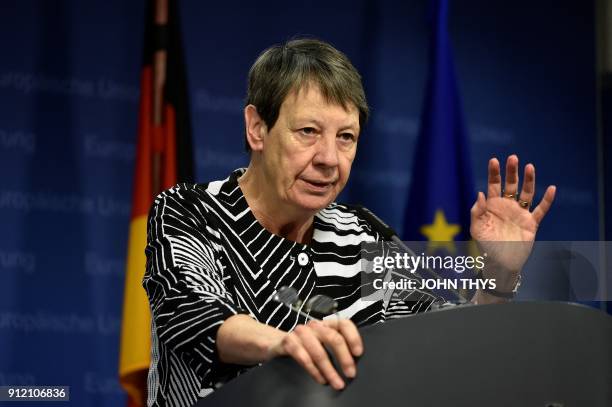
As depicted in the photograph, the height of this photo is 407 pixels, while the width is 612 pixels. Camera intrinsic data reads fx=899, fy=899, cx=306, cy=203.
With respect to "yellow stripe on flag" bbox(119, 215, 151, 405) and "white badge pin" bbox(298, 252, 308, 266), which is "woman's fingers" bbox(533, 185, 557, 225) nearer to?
"white badge pin" bbox(298, 252, 308, 266)

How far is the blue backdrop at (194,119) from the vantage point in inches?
161

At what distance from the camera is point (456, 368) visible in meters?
1.13

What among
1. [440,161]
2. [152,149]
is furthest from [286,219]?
[440,161]

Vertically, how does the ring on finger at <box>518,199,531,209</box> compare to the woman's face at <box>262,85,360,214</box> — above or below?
below

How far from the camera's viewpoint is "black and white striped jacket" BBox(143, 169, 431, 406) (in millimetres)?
1532

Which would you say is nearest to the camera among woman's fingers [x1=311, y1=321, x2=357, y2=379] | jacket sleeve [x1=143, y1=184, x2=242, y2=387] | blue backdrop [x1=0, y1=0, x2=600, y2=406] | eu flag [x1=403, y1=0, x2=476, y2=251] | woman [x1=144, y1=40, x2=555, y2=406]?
woman's fingers [x1=311, y1=321, x2=357, y2=379]

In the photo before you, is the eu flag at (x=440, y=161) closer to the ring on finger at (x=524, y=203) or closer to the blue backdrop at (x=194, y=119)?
the blue backdrop at (x=194, y=119)

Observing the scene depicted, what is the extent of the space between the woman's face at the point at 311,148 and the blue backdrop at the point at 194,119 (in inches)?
95.7

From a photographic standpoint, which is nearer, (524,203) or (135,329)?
(524,203)

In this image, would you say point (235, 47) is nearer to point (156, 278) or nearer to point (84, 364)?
point (84, 364)

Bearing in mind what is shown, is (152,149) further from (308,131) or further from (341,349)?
(341,349)

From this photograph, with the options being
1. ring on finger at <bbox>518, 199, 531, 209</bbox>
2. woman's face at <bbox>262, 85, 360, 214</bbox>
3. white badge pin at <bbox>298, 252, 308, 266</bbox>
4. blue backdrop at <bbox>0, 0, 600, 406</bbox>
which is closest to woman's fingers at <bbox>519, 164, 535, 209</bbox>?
ring on finger at <bbox>518, 199, 531, 209</bbox>

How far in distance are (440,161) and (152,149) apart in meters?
1.37

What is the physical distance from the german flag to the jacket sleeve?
1961 millimetres
